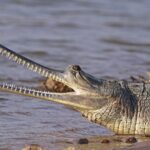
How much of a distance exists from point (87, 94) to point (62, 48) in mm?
4228

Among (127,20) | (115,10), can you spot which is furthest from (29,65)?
(115,10)

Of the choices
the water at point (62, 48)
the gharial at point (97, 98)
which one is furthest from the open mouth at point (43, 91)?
the water at point (62, 48)

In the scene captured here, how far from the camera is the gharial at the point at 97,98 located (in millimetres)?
6930

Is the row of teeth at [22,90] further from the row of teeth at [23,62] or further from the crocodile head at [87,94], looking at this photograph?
the row of teeth at [23,62]

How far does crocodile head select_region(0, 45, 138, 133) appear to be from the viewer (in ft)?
22.8

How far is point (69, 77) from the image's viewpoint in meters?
7.01

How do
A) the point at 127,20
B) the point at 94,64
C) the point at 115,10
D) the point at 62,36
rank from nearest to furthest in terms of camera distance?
the point at 94,64 → the point at 62,36 → the point at 127,20 → the point at 115,10

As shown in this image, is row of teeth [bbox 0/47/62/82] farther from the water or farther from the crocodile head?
the water

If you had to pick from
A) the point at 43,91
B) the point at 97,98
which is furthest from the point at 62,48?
the point at 43,91

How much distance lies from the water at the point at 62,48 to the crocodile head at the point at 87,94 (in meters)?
0.22

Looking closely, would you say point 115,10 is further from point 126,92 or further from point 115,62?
point 126,92

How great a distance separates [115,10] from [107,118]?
8279mm

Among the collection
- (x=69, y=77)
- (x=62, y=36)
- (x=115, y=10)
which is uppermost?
(x=115, y=10)

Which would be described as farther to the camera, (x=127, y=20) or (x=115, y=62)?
(x=127, y=20)
